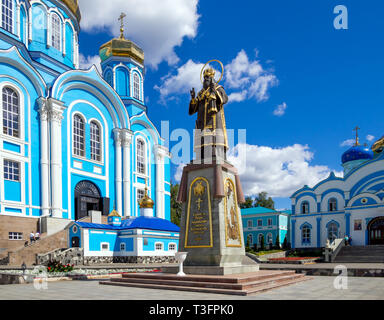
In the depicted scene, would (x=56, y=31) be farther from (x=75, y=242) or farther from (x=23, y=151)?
(x=75, y=242)

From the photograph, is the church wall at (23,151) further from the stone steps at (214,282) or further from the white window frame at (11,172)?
the stone steps at (214,282)

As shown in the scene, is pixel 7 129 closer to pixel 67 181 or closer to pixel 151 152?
pixel 67 181

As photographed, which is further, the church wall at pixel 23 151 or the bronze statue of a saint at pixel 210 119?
the church wall at pixel 23 151

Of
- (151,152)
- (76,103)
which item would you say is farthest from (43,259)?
(151,152)

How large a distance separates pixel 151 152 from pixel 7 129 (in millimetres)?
13266

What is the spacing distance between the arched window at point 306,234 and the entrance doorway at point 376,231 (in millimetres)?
5800

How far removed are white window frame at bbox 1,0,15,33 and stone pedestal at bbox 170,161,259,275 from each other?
1868cm

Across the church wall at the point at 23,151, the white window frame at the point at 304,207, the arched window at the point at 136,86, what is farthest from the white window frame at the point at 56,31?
the white window frame at the point at 304,207

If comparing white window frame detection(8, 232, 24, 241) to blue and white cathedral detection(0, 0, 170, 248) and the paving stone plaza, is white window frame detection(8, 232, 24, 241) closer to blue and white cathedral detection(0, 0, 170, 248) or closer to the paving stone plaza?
blue and white cathedral detection(0, 0, 170, 248)

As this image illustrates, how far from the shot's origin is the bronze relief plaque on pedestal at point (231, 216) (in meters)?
9.70

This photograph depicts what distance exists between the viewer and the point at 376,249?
24.4 m

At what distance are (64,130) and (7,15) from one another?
7892 millimetres

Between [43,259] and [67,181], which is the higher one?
[67,181]
